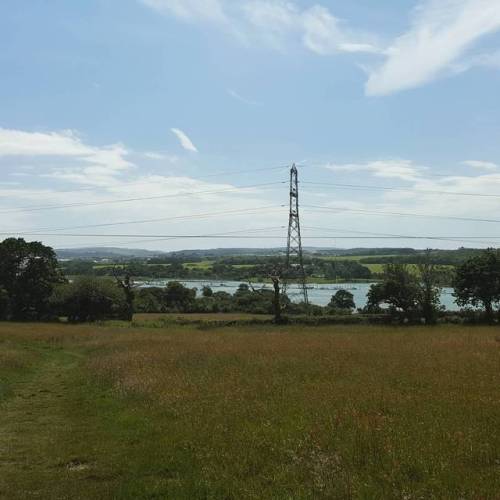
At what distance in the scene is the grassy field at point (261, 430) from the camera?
776 cm

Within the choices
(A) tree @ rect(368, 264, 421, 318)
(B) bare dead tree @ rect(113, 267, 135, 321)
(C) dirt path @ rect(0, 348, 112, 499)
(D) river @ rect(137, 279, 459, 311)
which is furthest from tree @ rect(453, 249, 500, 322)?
(C) dirt path @ rect(0, 348, 112, 499)

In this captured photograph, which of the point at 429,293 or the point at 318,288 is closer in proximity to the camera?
the point at 429,293

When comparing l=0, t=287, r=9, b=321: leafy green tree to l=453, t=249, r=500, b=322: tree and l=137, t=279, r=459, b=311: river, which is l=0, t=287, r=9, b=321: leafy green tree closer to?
l=137, t=279, r=459, b=311: river

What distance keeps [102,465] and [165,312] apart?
78.3 m

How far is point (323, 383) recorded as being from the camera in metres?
15.0

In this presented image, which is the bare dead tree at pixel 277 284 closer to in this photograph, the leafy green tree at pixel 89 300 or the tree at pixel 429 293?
the tree at pixel 429 293

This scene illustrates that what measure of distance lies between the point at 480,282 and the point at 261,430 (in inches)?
2094

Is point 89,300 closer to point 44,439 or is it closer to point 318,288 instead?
point 44,439

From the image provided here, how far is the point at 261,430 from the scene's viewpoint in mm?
10375

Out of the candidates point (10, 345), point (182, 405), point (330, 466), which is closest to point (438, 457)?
point (330, 466)

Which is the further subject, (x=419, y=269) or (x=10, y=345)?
(x=419, y=269)

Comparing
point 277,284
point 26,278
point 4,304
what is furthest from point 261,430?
point 4,304

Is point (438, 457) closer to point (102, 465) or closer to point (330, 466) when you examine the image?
point (330, 466)

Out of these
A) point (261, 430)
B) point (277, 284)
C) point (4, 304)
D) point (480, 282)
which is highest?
point (277, 284)
